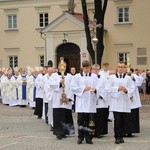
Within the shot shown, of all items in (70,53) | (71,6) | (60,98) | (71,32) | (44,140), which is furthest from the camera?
(70,53)

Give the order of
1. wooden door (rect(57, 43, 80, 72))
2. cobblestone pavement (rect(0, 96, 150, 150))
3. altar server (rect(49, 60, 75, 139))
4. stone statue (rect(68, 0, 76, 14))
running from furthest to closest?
wooden door (rect(57, 43, 80, 72)) < stone statue (rect(68, 0, 76, 14)) < altar server (rect(49, 60, 75, 139)) < cobblestone pavement (rect(0, 96, 150, 150))

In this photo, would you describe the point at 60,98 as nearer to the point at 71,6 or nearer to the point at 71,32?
the point at 71,32

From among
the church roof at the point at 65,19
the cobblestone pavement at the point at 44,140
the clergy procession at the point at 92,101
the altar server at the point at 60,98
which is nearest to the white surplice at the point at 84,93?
the clergy procession at the point at 92,101

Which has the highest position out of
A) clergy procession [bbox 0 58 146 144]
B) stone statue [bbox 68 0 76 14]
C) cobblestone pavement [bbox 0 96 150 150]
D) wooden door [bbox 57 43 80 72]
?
stone statue [bbox 68 0 76 14]

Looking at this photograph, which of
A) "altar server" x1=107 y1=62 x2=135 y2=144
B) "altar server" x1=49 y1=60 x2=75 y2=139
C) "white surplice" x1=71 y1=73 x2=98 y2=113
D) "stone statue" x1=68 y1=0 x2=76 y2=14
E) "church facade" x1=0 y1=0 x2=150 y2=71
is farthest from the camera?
"stone statue" x1=68 y1=0 x2=76 y2=14

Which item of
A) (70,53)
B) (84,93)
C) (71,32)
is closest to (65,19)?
(71,32)

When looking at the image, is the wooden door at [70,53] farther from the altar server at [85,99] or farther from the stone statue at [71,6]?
the altar server at [85,99]

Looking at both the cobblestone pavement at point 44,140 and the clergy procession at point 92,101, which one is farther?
the clergy procession at point 92,101

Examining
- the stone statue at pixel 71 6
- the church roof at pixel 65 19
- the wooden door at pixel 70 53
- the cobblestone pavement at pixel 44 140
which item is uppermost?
the stone statue at pixel 71 6

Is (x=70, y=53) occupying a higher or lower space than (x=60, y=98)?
higher

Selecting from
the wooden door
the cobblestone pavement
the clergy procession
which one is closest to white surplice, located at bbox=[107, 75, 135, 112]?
the clergy procession

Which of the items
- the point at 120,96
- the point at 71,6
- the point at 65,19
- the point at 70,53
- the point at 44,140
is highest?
the point at 71,6

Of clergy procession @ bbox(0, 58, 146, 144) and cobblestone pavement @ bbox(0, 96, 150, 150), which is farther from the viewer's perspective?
clergy procession @ bbox(0, 58, 146, 144)

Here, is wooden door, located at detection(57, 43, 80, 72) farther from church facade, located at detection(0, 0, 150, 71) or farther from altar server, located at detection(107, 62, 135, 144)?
altar server, located at detection(107, 62, 135, 144)
